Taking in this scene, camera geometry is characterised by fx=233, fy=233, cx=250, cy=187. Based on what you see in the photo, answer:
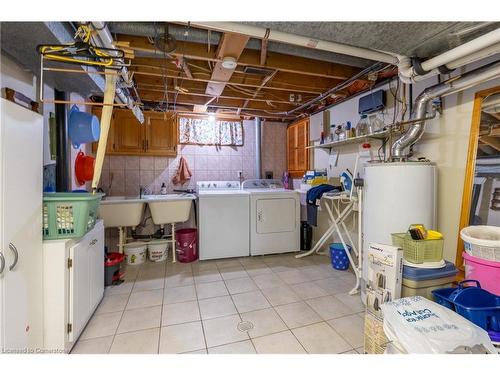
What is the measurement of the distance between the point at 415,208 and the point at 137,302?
2.66m

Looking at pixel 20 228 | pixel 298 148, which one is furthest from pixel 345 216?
pixel 20 228

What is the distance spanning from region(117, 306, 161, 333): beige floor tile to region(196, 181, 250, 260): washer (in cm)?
121

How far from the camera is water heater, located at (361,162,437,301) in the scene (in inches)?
75.5

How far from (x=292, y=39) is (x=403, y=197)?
1528mm

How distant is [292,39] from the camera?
5.66 ft

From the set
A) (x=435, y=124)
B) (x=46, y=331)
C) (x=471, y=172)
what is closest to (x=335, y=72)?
(x=435, y=124)

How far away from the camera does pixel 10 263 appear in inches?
48.1

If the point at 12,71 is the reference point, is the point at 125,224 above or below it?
below

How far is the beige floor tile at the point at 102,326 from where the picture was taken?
1.79 m

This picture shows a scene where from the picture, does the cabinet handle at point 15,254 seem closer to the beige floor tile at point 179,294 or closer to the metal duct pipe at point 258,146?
the beige floor tile at point 179,294

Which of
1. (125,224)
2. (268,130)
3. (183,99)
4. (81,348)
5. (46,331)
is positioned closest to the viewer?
(46,331)

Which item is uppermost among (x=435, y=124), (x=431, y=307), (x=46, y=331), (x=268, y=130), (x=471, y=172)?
(x=268, y=130)

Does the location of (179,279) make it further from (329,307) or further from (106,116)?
(106,116)
